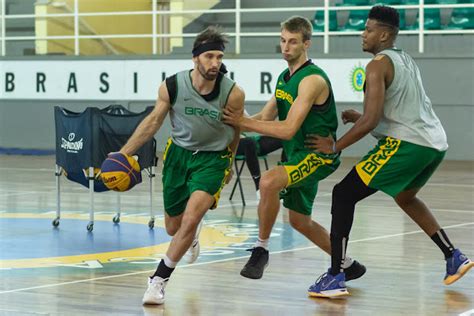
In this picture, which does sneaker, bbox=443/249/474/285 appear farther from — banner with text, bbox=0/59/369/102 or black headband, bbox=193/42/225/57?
banner with text, bbox=0/59/369/102

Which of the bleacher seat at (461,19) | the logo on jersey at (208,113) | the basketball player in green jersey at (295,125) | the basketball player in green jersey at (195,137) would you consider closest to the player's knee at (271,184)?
the basketball player in green jersey at (295,125)

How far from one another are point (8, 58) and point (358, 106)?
799 centimetres

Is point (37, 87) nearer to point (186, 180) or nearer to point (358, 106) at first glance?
point (358, 106)

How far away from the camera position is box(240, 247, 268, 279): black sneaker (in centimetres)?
798

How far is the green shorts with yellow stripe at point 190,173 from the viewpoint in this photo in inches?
309

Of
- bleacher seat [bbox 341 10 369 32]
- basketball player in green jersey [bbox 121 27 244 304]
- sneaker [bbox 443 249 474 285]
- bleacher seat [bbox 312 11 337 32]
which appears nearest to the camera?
basketball player in green jersey [bbox 121 27 244 304]

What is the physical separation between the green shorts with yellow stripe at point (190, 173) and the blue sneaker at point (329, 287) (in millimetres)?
890

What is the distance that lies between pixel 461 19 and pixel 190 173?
49.1 feet

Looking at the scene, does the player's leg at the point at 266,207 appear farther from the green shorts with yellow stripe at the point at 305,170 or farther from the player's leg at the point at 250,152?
the player's leg at the point at 250,152

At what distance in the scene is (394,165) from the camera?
791 centimetres

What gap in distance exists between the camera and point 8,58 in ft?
81.6

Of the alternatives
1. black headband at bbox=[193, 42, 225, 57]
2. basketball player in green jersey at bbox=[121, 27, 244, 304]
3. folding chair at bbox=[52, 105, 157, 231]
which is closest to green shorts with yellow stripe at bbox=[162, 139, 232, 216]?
basketball player in green jersey at bbox=[121, 27, 244, 304]

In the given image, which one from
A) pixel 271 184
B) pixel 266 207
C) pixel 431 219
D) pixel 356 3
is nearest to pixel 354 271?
pixel 431 219

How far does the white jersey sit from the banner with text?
13.5 metres
